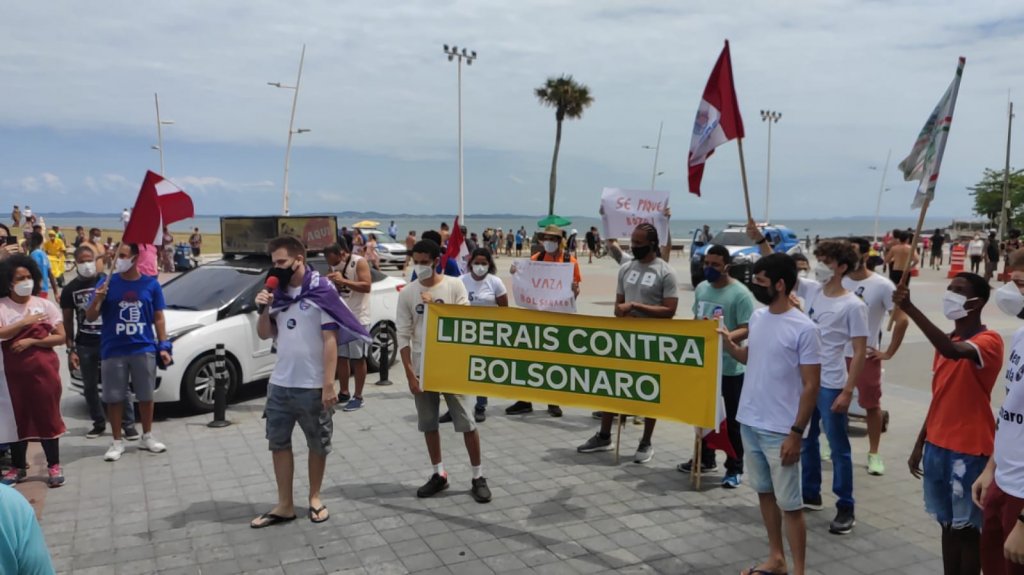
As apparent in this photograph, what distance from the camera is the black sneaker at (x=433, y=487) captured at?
571 cm

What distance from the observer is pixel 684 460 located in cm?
666

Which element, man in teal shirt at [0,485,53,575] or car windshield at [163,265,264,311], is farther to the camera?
car windshield at [163,265,264,311]

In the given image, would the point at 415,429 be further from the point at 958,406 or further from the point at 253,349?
the point at 958,406

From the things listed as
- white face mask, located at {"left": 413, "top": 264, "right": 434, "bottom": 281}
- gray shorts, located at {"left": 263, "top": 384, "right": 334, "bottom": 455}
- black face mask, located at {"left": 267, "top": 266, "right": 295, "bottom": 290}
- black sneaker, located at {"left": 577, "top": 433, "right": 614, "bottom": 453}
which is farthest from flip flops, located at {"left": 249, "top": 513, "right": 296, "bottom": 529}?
black sneaker, located at {"left": 577, "top": 433, "right": 614, "bottom": 453}

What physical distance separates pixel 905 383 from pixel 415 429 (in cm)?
678

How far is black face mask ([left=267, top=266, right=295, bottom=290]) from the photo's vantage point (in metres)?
5.10

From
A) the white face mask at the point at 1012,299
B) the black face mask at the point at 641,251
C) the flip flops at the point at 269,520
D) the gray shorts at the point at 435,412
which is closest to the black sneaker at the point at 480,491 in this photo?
the gray shorts at the point at 435,412

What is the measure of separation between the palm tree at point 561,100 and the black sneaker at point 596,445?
44243 mm

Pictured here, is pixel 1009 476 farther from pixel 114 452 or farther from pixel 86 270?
pixel 86 270

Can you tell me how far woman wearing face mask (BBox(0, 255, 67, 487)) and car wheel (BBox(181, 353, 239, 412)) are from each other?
77.0 inches

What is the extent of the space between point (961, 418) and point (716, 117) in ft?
9.73

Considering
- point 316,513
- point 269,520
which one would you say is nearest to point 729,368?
point 316,513

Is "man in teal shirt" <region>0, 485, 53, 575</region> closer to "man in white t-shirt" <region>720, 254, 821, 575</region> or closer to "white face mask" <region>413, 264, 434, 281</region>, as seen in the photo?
"man in white t-shirt" <region>720, 254, 821, 575</region>

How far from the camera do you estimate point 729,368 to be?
588 cm
